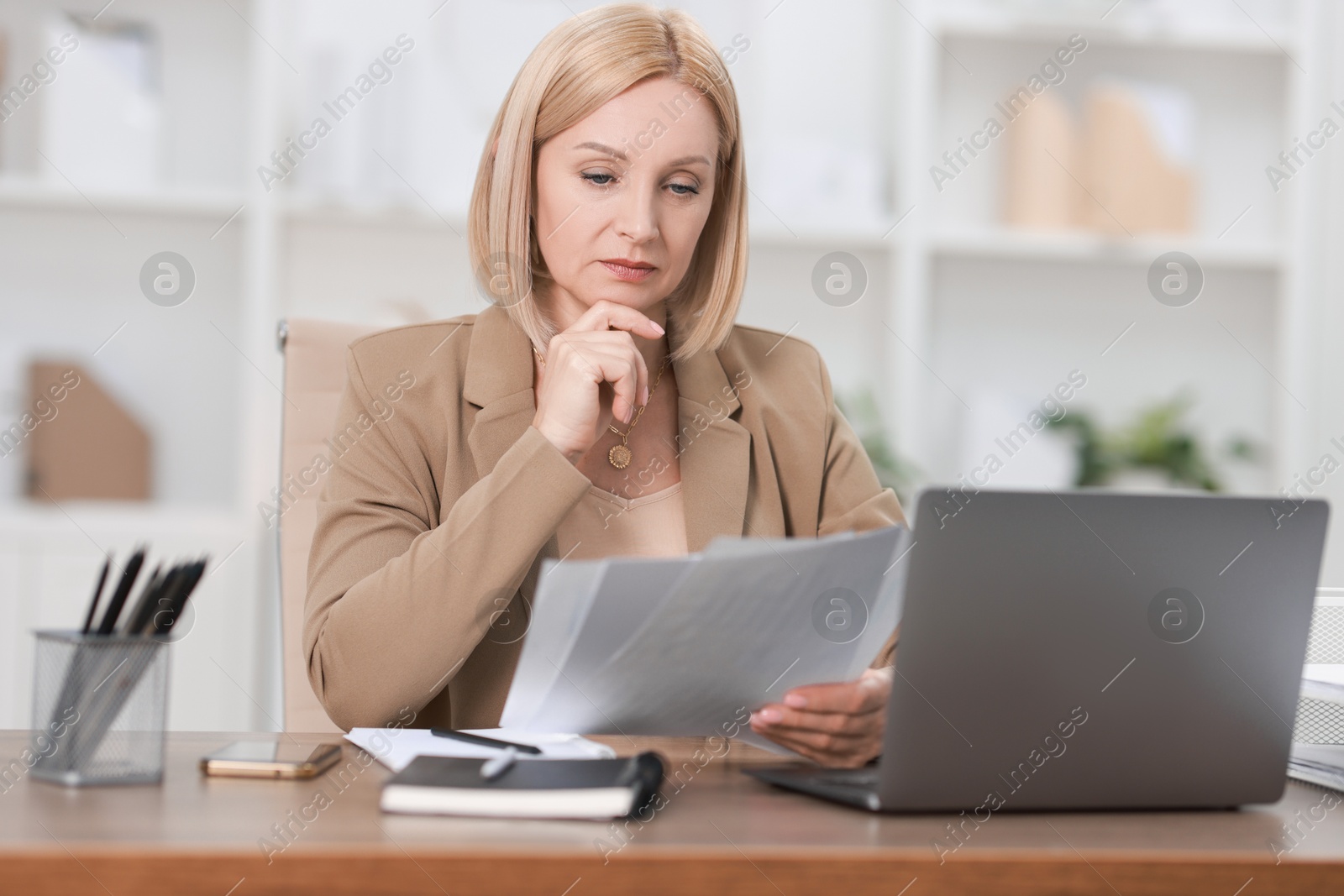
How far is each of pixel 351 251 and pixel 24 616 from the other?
1021 mm

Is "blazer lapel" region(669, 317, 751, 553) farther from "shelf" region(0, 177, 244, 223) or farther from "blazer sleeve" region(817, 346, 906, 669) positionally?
"shelf" region(0, 177, 244, 223)

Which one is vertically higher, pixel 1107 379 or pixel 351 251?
pixel 351 251

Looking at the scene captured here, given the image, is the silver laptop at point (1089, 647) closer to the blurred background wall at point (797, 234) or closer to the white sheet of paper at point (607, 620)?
the white sheet of paper at point (607, 620)

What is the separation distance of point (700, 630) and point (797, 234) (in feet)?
6.68

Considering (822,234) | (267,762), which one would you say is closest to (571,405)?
(267,762)

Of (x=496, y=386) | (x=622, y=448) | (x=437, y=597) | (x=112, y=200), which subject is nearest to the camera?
(x=437, y=597)

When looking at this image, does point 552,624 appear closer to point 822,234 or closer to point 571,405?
point 571,405

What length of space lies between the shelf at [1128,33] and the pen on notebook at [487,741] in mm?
2317

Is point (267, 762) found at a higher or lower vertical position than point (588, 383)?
lower

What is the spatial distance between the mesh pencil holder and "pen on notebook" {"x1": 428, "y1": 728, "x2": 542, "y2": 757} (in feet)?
0.68

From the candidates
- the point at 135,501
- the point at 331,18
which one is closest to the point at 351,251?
the point at 331,18

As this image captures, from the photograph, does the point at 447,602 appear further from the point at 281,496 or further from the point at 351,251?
the point at 351,251

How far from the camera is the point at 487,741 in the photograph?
2.78ft

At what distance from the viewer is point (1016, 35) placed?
2.78m
